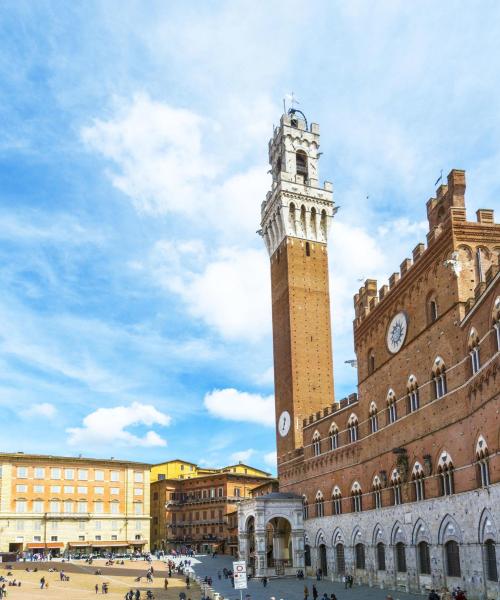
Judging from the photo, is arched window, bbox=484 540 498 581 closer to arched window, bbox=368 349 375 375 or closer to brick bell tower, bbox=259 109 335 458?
arched window, bbox=368 349 375 375

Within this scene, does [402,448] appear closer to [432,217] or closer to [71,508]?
[432,217]

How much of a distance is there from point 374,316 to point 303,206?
26.9 m

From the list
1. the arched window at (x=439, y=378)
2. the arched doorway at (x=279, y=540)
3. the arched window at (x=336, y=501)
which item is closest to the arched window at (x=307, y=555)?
the arched doorway at (x=279, y=540)

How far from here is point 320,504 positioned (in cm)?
5341

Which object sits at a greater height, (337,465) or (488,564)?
(337,465)

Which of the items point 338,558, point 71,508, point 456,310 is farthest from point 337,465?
point 71,508

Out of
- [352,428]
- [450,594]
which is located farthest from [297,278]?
[450,594]

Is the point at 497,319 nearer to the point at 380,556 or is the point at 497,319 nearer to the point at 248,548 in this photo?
the point at 380,556

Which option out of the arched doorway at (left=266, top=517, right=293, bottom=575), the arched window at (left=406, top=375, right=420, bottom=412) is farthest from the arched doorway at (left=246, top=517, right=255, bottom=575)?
the arched window at (left=406, top=375, right=420, bottom=412)

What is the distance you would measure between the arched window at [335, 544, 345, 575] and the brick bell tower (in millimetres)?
12437

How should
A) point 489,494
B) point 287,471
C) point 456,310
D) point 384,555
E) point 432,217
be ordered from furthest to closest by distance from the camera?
point 287,471 < point 384,555 < point 432,217 < point 456,310 < point 489,494

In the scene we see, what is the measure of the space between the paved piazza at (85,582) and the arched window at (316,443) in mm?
13726

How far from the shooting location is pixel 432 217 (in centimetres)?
3744

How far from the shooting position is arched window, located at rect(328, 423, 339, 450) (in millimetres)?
51328
